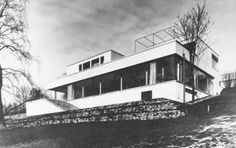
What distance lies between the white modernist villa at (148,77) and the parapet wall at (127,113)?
176 inches

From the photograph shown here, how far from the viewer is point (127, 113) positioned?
14.4m

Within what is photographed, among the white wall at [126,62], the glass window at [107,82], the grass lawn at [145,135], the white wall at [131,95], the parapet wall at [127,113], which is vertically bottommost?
the grass lawn at [145,135]

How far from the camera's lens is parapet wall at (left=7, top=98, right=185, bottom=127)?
1319 centimetres

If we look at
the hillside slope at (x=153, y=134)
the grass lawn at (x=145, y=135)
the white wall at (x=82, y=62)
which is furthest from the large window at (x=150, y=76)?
the grass lawn at (x=145, y=135)

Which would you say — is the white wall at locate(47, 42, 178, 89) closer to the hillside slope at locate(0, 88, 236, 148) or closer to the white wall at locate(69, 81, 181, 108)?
the white wall at locate(69, 81, 181, 108)

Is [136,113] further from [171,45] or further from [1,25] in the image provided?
[1,25]

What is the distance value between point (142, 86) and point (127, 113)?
22.4 ft

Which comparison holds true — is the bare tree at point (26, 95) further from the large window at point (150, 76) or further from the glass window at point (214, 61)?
the glass window at point (214, 61)

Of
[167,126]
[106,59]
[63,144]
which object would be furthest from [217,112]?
[106,59]

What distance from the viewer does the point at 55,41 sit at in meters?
13.5

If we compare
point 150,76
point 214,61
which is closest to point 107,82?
point 150,76

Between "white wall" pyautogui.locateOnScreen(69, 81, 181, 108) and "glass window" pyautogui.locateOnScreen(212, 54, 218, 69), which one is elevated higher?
"glass window" pyautogui.locateOnScreen(212, 54, 218, 69)

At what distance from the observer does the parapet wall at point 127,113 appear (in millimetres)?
13188

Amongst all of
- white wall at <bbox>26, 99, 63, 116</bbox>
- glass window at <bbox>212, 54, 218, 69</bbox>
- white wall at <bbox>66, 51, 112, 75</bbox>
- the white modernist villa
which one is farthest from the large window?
white wall at <bbox>26, 99, 63, 116</bbox>
